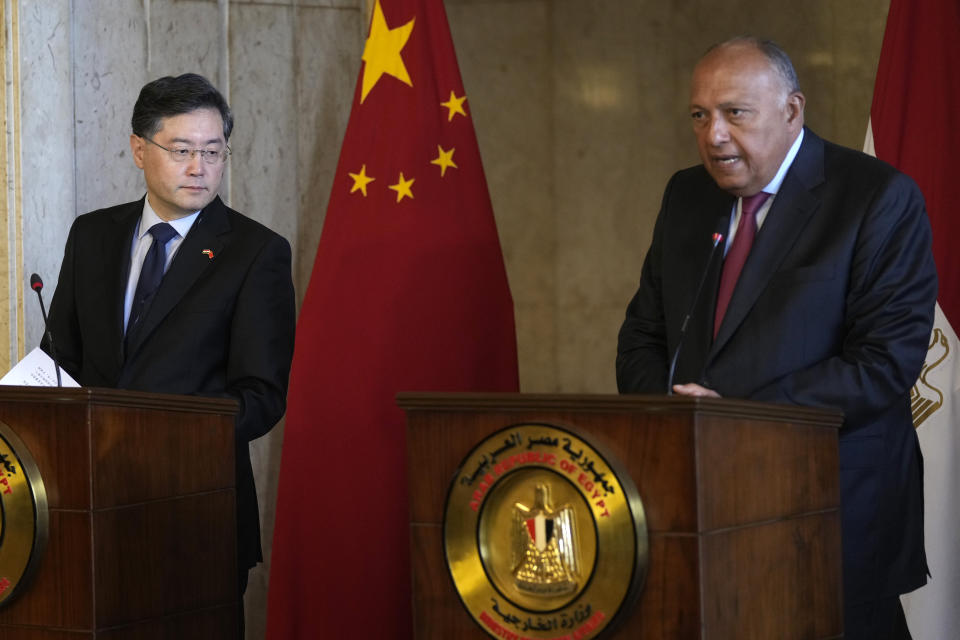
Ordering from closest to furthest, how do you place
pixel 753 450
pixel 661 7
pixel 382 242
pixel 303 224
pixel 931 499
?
pixel 753 450 < pixel 931 499 < pixel 382 242 < pixel 303 224 < pixel 661 7

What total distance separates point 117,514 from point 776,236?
1490mm

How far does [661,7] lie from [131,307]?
109 inches

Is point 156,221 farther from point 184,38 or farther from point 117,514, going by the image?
point 184,38

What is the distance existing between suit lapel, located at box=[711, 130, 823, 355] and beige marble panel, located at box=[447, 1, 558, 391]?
7.90 feet

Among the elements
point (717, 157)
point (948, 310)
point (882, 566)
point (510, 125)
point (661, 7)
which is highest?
point (661, 7)

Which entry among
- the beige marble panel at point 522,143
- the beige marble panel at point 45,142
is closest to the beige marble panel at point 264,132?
the beige marble panel at point 45,142

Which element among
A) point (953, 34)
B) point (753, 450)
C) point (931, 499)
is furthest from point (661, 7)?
point (753, 450)

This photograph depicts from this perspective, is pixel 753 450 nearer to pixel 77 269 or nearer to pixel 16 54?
pixel 77 269

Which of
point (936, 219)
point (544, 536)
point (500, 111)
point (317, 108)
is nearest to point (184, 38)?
point (317, 108)

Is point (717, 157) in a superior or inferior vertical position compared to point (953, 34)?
inferior

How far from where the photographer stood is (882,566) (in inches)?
113

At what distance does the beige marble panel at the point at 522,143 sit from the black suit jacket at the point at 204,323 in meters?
2.06

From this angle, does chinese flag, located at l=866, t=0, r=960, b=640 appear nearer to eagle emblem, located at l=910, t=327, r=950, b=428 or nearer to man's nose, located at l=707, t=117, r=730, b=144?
eagle emblem, located at l=910, t=327, r=950, b=428

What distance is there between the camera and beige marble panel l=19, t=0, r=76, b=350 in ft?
14.4
